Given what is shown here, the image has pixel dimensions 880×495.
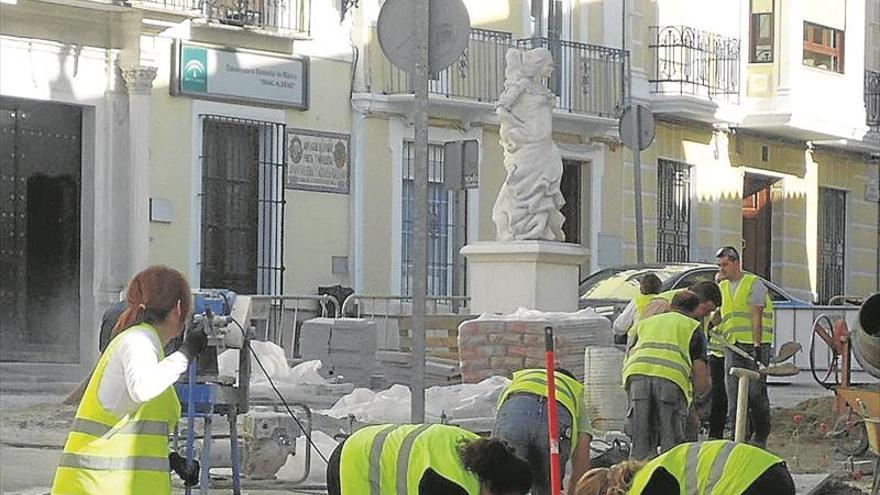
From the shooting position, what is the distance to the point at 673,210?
98.2 feet

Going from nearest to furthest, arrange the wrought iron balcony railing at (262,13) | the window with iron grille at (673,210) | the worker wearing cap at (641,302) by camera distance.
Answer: the worker wearing cap at (641,302)
the wrought iron balcony railing at (262,13)
the window with iron grille at (673,210)

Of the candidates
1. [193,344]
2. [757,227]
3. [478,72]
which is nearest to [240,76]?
[478,72]

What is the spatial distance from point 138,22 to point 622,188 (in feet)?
31.5

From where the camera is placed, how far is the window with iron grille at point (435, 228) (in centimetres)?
2516

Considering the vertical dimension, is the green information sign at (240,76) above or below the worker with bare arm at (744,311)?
above

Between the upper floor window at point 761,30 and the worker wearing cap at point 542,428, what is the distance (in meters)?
23.2

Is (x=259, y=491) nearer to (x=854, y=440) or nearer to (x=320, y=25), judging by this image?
(x=854, y=440)

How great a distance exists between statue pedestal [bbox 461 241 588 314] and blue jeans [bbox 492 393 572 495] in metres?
9.15

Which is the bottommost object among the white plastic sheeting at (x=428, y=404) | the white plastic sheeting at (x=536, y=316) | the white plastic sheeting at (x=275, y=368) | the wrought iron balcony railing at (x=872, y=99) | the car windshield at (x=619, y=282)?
the white plastic sheeting at (x=428, y=404)

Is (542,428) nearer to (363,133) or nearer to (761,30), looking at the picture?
(363,133)

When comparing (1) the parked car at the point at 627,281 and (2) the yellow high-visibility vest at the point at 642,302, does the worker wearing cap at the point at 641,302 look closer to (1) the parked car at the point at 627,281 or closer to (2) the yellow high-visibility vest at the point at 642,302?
(2) the yellow high-visibility vest at the point at 642,302

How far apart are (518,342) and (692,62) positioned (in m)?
14.3

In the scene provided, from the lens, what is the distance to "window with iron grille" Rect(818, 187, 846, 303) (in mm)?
33781

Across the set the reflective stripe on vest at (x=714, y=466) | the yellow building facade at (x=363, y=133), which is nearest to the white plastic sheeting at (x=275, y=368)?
the yellow building facade at (x=363, y=133)
